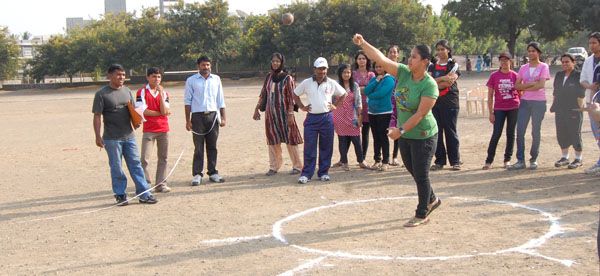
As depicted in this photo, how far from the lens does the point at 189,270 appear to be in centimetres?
562

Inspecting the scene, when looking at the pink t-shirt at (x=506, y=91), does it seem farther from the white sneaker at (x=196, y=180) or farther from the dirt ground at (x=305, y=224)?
the white sneaker at (x=196, y=180)

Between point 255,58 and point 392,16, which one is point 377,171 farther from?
point 255,58

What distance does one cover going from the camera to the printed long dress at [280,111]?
1009 cm

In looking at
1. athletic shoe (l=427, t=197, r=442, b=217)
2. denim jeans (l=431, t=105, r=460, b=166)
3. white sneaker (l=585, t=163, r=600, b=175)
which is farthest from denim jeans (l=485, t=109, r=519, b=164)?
athletic shoe (l=427, t=197, r=442, b=217)

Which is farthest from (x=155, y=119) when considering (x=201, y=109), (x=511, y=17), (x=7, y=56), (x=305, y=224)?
(x=7, y=56)

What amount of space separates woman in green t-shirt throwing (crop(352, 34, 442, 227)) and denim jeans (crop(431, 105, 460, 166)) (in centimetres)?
308

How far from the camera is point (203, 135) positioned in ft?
31.9

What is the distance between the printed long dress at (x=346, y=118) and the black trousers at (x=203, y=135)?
76.8 inches

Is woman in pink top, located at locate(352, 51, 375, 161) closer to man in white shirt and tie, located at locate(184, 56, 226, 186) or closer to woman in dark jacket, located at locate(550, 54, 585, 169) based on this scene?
man in white shirt and tie, located at locate(184, 56, 226, 186)

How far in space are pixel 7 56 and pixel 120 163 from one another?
5607 centimetres

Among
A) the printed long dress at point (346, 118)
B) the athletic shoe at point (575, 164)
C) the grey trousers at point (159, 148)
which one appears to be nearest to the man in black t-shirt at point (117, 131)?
the grey trousers at point (159, 148)

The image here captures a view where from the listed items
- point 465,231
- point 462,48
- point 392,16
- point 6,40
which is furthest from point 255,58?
point 465,231

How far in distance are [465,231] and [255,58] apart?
46344 millimetres

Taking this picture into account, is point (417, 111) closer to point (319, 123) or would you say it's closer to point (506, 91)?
point (319, 123)
